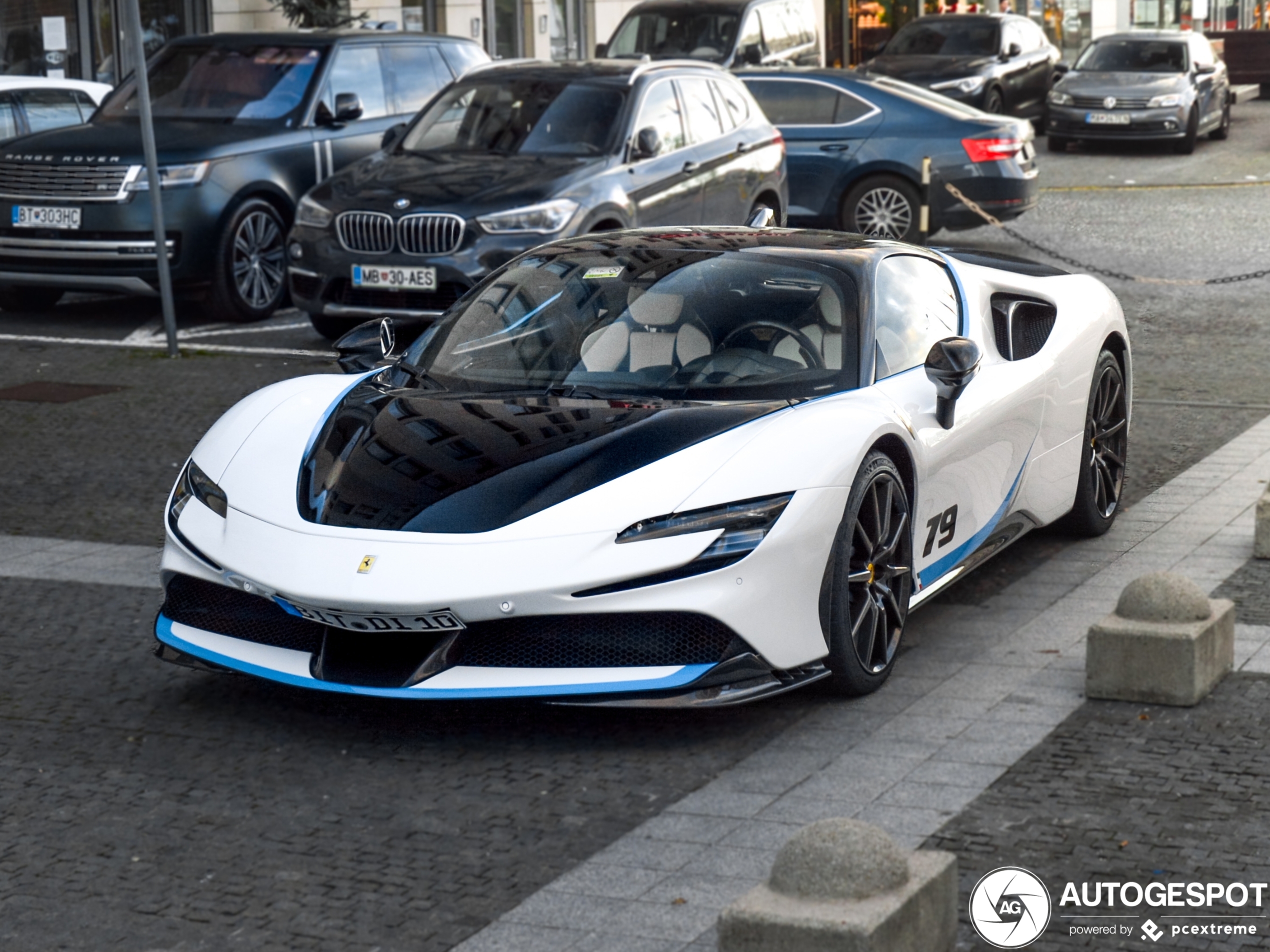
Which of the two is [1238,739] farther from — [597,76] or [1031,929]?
[597,76]

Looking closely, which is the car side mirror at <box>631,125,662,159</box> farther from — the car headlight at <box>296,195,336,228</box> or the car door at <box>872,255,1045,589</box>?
the car door at <box>872,255,1045,589</box>

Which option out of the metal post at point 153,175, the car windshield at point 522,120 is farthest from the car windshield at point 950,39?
the metal post at point 153,175

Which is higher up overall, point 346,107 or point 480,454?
point 346,107

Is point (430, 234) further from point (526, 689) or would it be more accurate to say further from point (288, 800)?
point (288, 800)

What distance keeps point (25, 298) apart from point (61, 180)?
1534 millimetres

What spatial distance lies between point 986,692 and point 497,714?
1.39m

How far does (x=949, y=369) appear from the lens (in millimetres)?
5938

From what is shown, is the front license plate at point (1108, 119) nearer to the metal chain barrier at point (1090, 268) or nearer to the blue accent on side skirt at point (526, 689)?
the metal chain barrier at point (1090, 268)

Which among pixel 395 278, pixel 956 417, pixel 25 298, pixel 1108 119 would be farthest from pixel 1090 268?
pixel 1108 119

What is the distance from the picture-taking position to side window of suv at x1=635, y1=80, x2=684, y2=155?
13047 mm

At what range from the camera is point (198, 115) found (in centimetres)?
1427

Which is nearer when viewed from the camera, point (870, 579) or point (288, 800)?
point (288, 800)

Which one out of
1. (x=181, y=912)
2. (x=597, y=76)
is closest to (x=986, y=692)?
(x=181, y=912)

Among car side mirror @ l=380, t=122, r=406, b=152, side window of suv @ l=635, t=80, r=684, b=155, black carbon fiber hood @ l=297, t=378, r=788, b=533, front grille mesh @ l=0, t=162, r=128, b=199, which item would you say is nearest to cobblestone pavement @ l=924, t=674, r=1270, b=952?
black carbon fiber hood @ l=297, t=378, r=788, b=533
